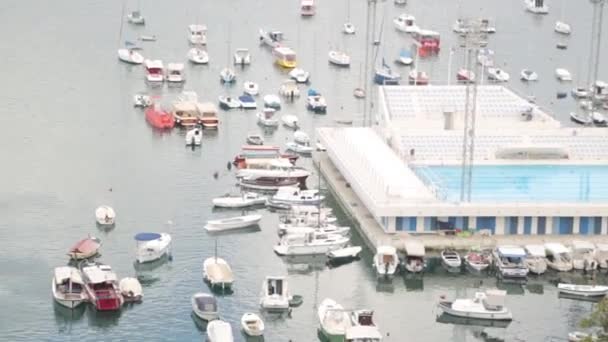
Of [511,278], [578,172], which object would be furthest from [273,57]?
[511,278]

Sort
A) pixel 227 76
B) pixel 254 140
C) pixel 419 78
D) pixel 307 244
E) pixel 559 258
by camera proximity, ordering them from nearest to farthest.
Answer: pixel 559 258
pixel 307 244
pixel 254 140
pixel 419 78
pixel 227 76

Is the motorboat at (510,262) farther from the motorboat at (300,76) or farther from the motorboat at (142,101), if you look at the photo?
the motorboat at (300,76)

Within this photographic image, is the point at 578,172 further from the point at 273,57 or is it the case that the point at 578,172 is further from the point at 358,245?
the point at 273,57

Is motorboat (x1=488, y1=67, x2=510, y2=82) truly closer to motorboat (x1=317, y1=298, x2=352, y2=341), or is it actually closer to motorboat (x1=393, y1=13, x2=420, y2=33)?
motorboat (x1=393, y1=13, x2=420, y2=33)

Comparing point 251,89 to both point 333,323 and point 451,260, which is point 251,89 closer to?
point 451,260

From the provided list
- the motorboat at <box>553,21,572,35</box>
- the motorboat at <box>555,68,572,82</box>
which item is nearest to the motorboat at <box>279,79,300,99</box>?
the motorboat at <box>555,68,572,82</box>

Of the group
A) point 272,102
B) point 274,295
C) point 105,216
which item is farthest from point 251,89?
point 274,295

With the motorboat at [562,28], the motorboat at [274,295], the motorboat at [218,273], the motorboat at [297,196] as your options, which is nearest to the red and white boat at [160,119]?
the motorboat at [297,196]
